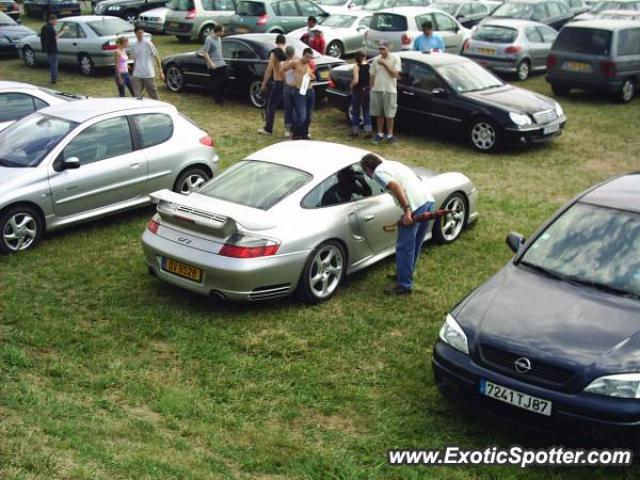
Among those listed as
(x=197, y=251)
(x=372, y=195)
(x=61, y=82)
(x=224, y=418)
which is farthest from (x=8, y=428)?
(x=61, y=82)

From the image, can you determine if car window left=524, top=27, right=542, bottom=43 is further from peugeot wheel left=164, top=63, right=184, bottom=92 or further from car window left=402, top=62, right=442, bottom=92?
peugeot wheel left=164, top=63, right=184, bottom=92

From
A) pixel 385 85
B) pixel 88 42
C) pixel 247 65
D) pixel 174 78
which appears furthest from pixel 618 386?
pixel 88 42

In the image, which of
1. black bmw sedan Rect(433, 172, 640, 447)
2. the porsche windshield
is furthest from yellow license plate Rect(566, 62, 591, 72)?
the porsche windshield

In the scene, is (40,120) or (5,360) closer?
(5,360)

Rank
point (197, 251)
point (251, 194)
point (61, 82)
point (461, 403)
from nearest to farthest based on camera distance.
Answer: point (461, 403) < point (197, 251) < point (251, 194) < point (61, 82)

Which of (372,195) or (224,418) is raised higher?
(372,195)

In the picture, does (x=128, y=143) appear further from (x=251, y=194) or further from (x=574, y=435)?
(x=574, y=435)

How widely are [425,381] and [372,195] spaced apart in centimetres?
255

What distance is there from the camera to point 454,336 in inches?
239

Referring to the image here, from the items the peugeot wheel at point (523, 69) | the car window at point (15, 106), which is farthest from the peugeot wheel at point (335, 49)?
the car window at point (15, 106)

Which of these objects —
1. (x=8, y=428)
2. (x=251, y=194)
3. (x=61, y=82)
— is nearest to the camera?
(x=8, y=428)

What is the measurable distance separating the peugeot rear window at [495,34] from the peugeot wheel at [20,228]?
13771 millimetres

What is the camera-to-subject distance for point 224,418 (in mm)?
6184

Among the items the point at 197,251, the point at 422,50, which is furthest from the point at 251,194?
the point at 422,50
